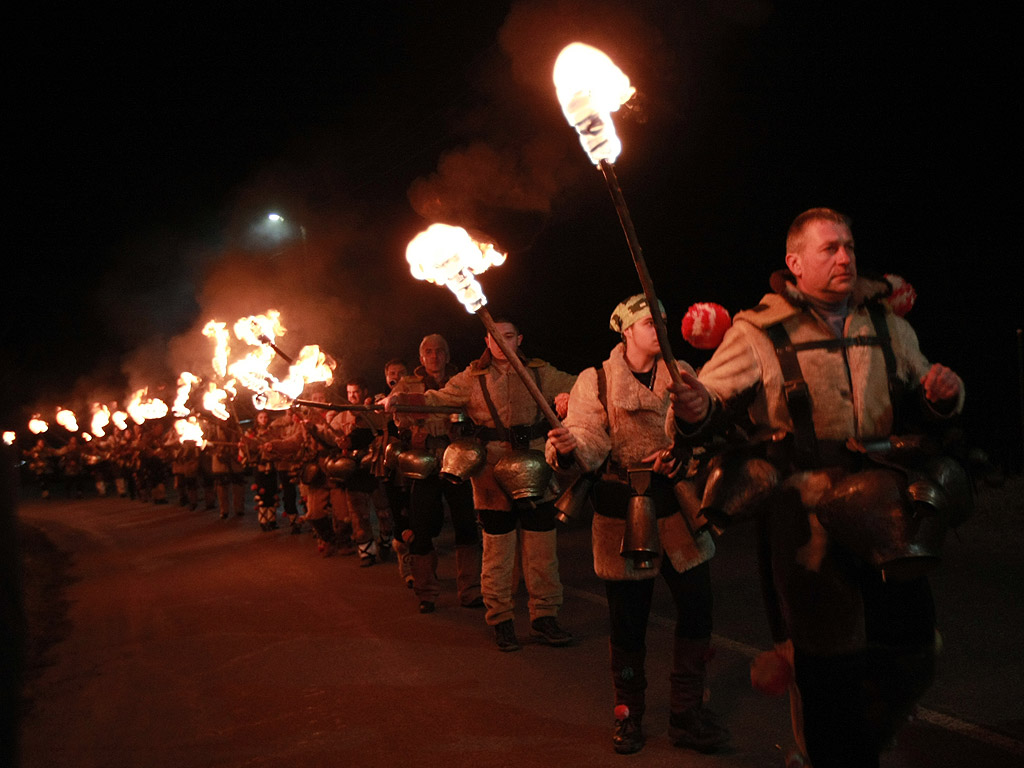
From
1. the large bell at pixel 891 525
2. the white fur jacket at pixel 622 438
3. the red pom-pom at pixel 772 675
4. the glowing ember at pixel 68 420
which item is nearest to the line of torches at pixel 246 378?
the large bell at pixel 891 525

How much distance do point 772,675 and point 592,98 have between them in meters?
2.02

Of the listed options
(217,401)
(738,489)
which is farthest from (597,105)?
(217,401)

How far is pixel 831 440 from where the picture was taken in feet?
9.64

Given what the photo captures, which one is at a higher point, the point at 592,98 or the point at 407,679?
the point at 592,98

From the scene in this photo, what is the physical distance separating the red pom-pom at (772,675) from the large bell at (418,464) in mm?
4446

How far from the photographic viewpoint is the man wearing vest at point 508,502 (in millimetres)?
6094

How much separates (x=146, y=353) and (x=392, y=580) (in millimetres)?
32643

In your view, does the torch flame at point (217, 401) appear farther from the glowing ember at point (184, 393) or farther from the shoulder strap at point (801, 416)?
the shoulder strap at point (801, 416)

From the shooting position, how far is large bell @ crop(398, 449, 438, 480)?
23.9ft

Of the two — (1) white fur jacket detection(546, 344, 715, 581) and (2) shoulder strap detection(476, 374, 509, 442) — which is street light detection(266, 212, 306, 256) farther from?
(1) white fur jacket detection(546, 344, 715, 581)

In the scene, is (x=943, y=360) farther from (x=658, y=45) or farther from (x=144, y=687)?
(x=144, y=687)

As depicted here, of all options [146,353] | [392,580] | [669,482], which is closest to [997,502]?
[392,580]

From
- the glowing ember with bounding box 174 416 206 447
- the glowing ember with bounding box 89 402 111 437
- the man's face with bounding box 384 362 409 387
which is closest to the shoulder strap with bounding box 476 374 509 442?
the man's face with bounding box 384 362 409 387

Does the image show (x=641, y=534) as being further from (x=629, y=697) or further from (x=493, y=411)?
(x=493, y=411)
